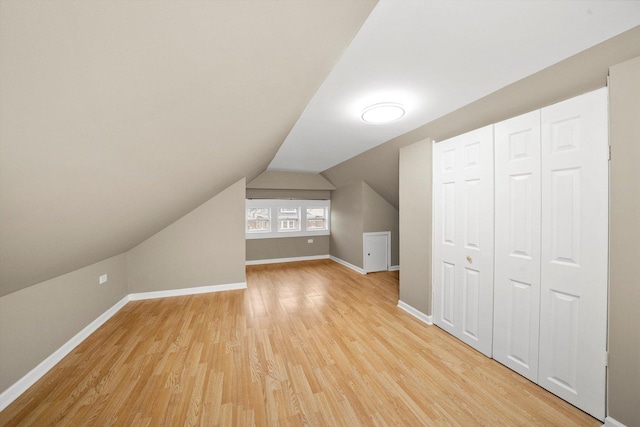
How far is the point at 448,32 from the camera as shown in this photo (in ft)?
4.28

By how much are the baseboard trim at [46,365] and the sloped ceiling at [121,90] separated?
0.75 metres

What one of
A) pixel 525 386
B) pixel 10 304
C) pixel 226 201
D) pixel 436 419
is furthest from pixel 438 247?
pixel 10 304

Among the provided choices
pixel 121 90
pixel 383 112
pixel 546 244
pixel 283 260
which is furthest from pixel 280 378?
pixel 283 260

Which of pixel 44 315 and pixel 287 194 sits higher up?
pixel 287 194

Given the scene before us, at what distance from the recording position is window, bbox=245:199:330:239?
6270mm

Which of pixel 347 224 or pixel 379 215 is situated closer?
pixel 379 215

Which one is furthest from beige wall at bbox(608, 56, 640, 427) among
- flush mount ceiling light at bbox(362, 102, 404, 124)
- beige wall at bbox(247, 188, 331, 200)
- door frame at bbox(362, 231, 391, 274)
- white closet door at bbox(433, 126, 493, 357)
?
beige wall at bbox(247, 188, 331, 200)

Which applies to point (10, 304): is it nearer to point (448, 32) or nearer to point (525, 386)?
point (448, 32)

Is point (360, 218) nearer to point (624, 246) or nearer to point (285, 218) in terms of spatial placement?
point (285, 218)

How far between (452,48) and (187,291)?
14.9ft

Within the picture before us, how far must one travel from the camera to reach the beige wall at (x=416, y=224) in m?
2.84

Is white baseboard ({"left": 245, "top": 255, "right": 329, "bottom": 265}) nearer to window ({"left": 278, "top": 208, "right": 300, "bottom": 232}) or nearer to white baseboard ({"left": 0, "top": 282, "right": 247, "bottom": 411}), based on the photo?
window ({"left": 278, "top": 208, "right": 300, "bottom": 232})

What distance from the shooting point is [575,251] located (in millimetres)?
1641

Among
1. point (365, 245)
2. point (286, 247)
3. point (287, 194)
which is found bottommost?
point (286, 247)
